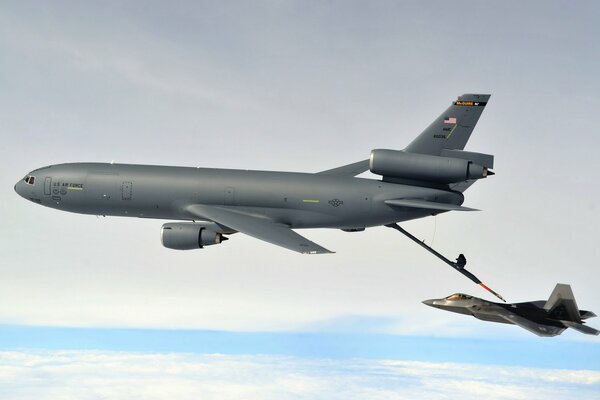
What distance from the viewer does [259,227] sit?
27.0 meters

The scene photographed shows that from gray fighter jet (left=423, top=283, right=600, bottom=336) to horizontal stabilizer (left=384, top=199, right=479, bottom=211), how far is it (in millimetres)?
5880

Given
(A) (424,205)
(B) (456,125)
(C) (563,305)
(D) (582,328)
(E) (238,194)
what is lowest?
(D) (582,328)

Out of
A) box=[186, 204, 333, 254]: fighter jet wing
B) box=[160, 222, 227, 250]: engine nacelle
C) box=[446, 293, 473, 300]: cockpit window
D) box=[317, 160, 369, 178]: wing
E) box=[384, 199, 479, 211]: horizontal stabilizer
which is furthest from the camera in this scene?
box=[446, 293, 473, 300]: cockpit window

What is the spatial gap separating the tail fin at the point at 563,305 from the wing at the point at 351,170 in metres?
11.1

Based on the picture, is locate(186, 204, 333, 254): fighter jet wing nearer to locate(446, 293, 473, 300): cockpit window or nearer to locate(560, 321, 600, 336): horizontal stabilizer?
locate(446, 293, 473, 300): cockpit window

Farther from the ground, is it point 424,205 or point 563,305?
point 424,205

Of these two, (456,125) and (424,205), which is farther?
(456,125)

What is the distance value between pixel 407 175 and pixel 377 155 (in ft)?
5.65

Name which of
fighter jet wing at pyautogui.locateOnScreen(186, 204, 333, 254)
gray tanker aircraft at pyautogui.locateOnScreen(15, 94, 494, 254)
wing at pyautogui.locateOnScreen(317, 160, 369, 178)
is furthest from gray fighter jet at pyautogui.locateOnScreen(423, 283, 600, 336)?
fighter jet wing at pyautogui.locateOnScreen(186, 204, 333, 254)

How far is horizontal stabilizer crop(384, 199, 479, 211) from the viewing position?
2695 centimetres

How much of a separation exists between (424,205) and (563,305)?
8.61 metres

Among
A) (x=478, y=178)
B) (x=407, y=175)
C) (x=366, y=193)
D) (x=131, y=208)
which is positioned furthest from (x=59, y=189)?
(x=478, y=178)

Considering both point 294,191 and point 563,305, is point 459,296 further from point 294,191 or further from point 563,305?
point 294,191

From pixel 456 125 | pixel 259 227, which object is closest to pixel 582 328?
pixel 456 125
